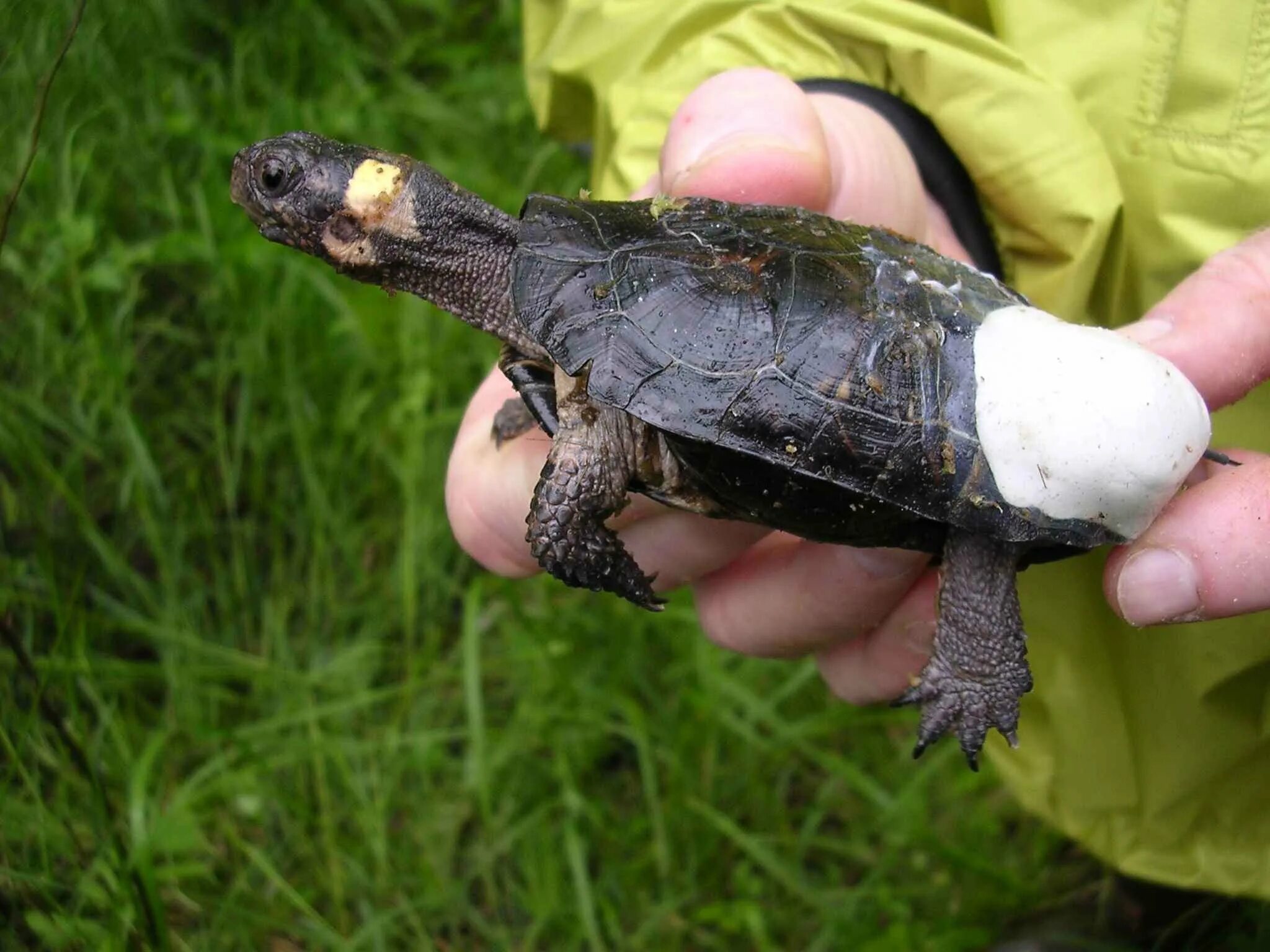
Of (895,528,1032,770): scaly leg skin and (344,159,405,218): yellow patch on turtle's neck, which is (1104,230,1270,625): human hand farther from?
(344,159,405,218): yellow patch on turtle's neck

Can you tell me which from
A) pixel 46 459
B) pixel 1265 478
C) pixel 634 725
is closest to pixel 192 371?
pixel 46 459

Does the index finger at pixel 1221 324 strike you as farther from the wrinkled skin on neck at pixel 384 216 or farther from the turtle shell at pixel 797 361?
the wrinkled skin on neck at pixel 384 216

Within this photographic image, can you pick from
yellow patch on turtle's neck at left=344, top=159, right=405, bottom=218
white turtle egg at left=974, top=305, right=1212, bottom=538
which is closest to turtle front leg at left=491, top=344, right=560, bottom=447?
yellow patch on turtle's neck at left=344, top=159, right=405, bottom=218

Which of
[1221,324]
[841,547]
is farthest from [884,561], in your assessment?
[1221,324]

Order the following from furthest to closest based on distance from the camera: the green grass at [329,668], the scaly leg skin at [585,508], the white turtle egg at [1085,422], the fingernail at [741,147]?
the green grass at [329,668] < the fingernail at [741,147] < the scaly leg skin at [585,508] < the white turtle egg at [1085,422]

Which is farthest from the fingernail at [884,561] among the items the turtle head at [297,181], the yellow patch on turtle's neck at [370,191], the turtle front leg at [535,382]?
the turtle head at [297,181]
